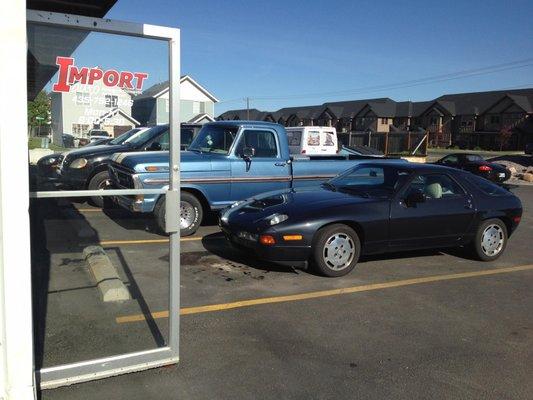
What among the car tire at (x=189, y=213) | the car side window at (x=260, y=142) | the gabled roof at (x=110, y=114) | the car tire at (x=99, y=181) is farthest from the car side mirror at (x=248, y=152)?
the gabled roof at (x=110, y=114)

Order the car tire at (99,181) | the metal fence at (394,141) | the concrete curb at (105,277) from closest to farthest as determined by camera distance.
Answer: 1. the concrete curb at (105,277)
2. the car tire at (99,181)
3. the metal fence at (394,141)

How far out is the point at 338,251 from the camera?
611cm

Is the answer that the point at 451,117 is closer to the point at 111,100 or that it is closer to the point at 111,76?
the point at 111,100

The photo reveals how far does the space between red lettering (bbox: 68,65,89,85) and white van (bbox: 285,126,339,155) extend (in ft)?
55.2

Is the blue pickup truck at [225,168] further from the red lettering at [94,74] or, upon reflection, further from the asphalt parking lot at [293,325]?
the red lettering at [94,74]

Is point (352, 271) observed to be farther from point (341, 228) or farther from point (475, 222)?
point (475, 222)

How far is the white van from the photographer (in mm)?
20281

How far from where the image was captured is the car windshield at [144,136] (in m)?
10.0

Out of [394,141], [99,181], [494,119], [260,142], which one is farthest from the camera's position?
[494,119]

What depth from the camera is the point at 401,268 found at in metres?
6.72

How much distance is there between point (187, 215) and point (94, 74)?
16.3 ft

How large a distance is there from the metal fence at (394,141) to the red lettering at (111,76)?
76.9ft

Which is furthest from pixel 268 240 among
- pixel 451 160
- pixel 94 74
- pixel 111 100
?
pixel 451 160

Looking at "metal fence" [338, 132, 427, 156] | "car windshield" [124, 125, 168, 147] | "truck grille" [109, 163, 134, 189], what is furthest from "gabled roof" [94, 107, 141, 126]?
"metal fence" [338, 132, 427, 156]
